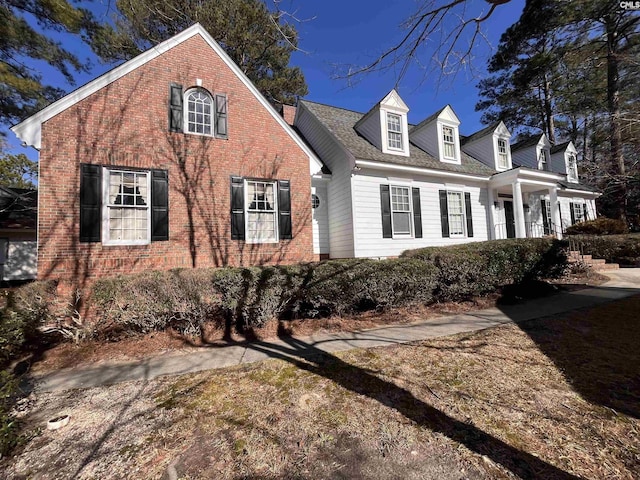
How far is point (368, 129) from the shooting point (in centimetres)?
A: 1205

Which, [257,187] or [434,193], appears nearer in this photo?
[257,187]

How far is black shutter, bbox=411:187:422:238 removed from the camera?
1114 cm

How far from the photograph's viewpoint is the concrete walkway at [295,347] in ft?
12.8

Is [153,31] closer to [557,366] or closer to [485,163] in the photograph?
[485,163]

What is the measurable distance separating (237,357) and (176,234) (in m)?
4.71

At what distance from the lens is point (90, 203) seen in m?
6.82

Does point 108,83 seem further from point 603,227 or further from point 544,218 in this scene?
point 603,227

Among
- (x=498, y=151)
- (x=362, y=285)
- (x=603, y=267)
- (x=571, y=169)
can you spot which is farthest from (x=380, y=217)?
(x=571, y=169)

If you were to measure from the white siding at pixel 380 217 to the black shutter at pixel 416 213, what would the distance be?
0.65 ft

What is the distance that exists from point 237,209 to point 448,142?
1030 centimetres

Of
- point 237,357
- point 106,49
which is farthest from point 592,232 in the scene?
point 106,49

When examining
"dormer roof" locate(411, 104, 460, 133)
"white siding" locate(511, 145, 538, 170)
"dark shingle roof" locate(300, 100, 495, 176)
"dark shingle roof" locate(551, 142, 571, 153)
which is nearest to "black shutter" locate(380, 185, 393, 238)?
"dark shingle roof" locate(300, 100, 495, 176)

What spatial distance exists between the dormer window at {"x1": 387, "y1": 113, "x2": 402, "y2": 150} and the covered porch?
4.95 metres

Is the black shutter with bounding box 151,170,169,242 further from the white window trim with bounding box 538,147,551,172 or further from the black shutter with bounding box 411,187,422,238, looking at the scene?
the white window trim with bounding box 538,147,551,172
